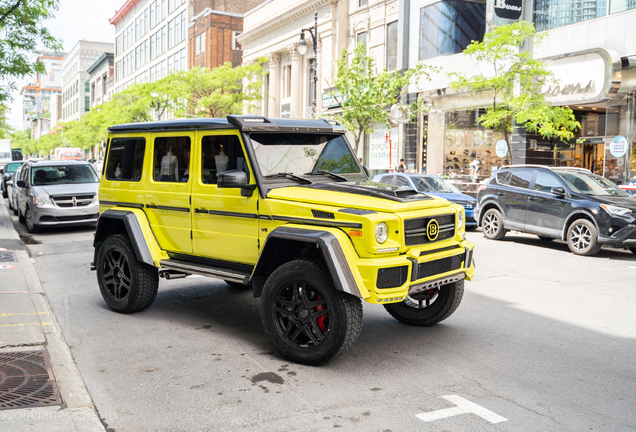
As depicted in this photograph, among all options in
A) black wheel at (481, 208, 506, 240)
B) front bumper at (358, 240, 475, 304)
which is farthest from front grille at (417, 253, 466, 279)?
black wheel at (481, 208, 506, 240)

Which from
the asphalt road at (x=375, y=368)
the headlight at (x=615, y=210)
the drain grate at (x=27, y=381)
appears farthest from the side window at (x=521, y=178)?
the drain grate at (x=27, y=381)

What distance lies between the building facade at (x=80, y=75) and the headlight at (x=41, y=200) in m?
112

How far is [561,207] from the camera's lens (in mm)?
13055

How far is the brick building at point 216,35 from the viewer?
5731 cm

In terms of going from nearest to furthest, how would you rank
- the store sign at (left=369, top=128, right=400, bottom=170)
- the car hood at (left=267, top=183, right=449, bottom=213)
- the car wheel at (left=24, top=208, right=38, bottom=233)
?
the car hood at (left=267, top=183, right=449, bottom=213), the car wheel at (left=24, top=208, right=38, bottom=233), the store sign at (left=369, top=128, right=400, bottom=170)

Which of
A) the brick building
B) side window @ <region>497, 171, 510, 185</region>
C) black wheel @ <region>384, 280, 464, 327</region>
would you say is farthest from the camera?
the brick building

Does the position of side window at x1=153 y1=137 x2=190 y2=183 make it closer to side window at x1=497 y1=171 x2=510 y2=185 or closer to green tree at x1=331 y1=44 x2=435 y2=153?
side window at x1=497 y1=171 x2=510 y2=185

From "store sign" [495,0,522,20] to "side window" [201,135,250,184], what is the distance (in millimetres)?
21148

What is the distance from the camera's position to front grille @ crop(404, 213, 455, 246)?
5.29 metres

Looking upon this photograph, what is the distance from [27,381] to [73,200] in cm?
1191

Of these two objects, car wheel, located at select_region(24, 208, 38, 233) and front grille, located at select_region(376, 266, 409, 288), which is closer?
front grille, located at select_region(376, 266, 409, 288)

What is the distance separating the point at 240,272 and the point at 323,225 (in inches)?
47.5

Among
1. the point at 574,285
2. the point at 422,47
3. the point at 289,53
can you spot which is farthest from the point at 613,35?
the point at 289,53

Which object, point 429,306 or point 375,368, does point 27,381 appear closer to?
point 375,368
